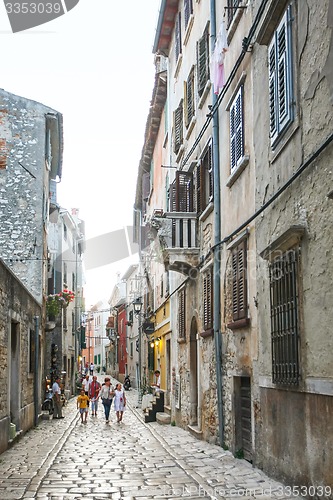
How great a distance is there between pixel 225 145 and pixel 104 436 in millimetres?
8736

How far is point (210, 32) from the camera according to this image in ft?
50.2

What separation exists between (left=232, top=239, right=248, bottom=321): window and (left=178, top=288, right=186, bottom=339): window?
265 inches

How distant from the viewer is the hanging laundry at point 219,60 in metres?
13.7

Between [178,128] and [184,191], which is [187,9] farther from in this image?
[184,191]

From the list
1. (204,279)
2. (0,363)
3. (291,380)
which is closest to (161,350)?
(204,279)

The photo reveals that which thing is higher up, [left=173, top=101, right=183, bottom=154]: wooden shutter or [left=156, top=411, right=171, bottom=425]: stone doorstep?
[left=173, top=101, right=183, bottom=154]: wooden shutter

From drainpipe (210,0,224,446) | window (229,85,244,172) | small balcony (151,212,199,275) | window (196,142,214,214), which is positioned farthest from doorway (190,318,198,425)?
window (229,85,244,172)

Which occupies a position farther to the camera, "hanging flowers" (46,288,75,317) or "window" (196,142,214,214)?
"hanging flowers" (46,288,75,317)

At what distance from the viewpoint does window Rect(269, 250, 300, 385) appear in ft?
27.6

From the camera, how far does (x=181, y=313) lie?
19.7 m

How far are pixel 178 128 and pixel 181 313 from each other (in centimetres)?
570

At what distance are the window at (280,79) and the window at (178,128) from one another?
10.4 meters

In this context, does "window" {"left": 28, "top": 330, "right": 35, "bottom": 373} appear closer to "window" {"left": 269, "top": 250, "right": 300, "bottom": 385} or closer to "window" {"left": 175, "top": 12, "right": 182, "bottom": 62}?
"window" {"left": 175, "top": 12, "right": 182, "bottom": 62}

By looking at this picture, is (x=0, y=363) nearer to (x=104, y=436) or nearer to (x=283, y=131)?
(x=104, y=436)
